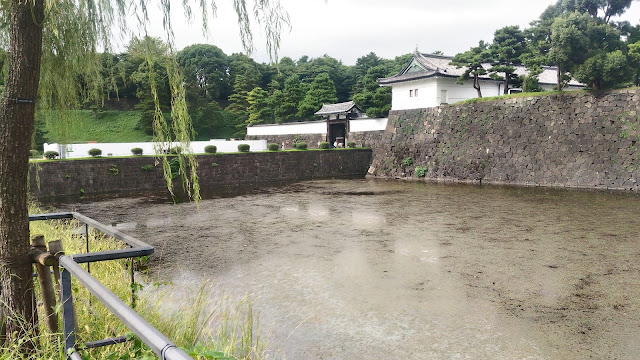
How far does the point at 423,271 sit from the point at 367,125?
65.4 feet

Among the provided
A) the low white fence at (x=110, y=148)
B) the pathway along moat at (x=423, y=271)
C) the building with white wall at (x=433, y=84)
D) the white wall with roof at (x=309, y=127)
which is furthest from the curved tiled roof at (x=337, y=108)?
the pathway along moat at (x=423, y=271)

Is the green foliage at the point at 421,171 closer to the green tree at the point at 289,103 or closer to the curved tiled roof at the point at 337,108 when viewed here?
the curved tiled roof at the point at 337,108

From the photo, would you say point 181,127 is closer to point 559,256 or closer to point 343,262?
point 343,262

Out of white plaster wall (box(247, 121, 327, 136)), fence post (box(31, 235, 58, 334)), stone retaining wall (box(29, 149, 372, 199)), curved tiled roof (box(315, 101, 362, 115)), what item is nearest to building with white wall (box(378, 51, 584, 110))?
curved tiled roof (box(315, 101, 362, 115))

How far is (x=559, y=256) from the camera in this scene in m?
6.55

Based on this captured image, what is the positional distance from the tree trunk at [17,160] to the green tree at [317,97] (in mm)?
27961

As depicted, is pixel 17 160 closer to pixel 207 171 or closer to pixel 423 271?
pixel 423 271

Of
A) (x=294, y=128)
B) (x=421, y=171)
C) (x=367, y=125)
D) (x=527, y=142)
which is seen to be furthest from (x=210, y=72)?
(x=527, y=142)

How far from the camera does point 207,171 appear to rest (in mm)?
19344

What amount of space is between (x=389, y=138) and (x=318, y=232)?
15.3m

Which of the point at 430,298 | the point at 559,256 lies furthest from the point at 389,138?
the point at 430,298

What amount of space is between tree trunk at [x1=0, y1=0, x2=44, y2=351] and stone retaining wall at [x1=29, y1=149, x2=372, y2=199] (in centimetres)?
1205

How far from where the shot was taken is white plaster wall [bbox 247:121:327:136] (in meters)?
27.4

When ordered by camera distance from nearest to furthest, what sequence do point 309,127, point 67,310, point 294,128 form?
point 67,310, point 309,127, point 294,128
